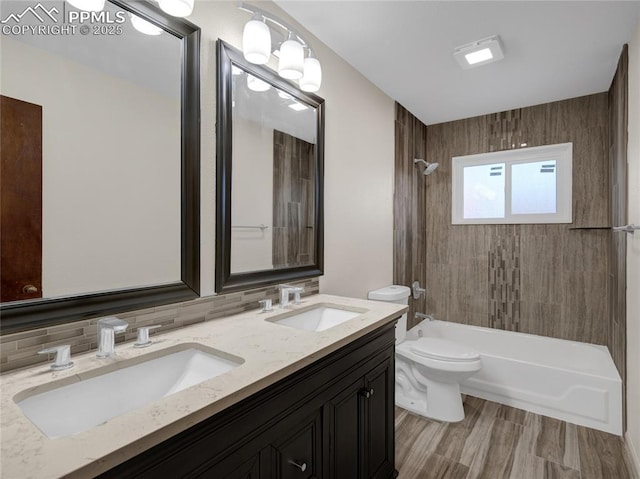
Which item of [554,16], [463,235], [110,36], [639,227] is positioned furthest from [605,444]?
[110,36]

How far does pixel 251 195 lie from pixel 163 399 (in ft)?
3.40

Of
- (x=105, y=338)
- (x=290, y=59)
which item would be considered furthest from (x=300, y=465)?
(x=290, y=59)

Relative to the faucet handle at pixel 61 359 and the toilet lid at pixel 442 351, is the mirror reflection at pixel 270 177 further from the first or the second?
the toilet lid at pixel 442 351

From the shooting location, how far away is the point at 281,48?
154cm

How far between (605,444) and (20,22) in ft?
10.8

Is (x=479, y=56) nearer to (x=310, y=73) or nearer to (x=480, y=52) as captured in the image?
(x=480, y=52)

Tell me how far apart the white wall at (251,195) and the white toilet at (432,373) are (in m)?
1.12

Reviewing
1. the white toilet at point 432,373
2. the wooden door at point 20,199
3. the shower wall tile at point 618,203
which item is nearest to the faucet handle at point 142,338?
the wooden door at point 20,199

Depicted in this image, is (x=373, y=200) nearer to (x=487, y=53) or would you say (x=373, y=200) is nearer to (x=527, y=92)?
(x=487, y=53)

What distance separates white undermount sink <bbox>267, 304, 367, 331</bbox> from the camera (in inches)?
62.2

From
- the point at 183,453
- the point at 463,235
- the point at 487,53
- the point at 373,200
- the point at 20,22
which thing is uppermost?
the point at 487,53

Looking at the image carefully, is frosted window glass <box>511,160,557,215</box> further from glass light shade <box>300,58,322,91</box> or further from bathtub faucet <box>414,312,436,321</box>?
glass light shade <box>300,58,322,91</box>

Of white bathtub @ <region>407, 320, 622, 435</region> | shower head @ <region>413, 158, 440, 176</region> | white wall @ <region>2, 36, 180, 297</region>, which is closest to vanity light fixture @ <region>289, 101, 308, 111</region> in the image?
white wall @ <region>2, 36, 180, 297</region>

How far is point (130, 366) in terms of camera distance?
37.7 inches
